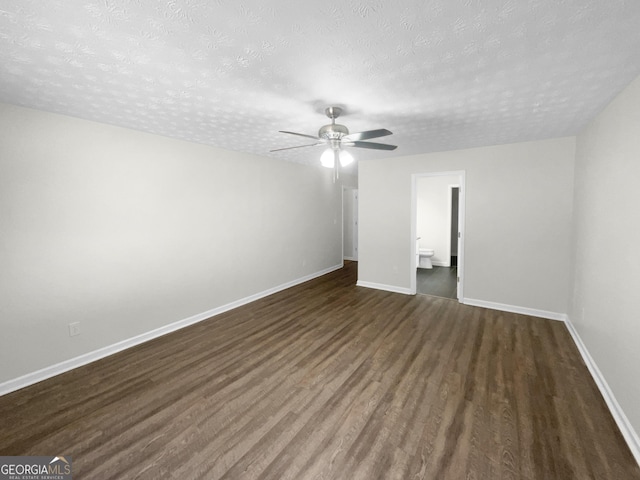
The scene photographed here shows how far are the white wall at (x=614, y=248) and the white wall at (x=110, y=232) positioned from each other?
4.06 meters

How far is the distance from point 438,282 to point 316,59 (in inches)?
196

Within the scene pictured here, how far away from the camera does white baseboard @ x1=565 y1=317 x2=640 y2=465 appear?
5.50ft

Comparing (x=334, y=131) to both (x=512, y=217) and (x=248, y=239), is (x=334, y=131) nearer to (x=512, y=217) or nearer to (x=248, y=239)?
(x=248, y=239)

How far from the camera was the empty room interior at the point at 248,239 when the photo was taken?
1493 mm

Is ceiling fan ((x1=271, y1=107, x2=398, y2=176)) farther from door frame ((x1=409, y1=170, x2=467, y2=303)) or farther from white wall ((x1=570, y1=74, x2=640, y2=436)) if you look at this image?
door frame ((x1=409, y1=170, x2=467, y2=303))

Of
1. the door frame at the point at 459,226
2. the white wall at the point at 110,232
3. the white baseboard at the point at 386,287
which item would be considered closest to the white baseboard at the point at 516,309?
the door frame at the point at 459,226

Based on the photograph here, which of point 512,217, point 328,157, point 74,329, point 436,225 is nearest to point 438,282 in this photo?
point 436,225

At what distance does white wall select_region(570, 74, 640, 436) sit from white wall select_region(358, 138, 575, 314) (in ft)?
1.90

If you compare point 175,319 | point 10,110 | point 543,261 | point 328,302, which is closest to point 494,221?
point 543,261

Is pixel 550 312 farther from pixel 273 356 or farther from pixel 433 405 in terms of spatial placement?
pixel 273 356

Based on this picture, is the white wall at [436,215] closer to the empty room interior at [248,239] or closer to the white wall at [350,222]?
the white wall at [350,222]

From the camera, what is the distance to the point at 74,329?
2.66m

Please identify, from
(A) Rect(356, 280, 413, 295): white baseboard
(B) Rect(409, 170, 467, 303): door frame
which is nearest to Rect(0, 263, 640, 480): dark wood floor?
(B) Rect(409, 170, 467, 303): door frame

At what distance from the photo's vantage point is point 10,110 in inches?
88.7
